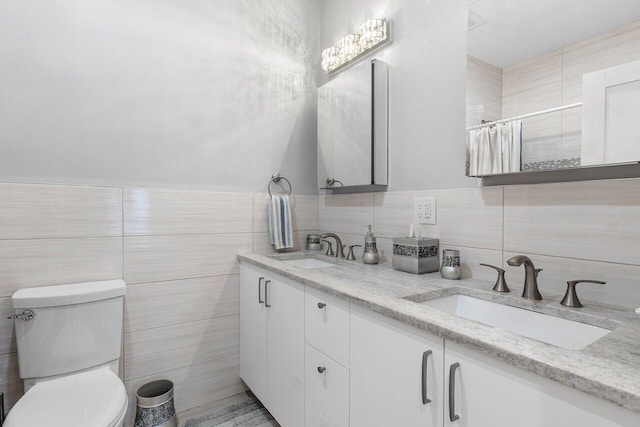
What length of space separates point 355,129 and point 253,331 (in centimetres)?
124

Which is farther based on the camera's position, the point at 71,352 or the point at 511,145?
the point at 71,352

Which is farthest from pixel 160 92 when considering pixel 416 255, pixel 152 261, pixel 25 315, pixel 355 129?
pixel 416 255

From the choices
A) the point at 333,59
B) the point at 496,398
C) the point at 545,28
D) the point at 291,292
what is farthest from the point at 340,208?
the point at 496,398

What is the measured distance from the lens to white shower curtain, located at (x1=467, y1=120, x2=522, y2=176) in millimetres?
1112

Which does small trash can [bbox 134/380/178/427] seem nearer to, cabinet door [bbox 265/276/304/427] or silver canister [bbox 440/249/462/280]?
cabinet door [bbox 265/276/304/427]

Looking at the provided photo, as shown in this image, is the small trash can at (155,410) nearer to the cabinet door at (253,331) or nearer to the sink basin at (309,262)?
the cabinet door at (253,331)

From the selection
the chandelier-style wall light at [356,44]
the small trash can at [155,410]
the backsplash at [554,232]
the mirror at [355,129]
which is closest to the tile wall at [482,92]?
the backsplash at [554,232]

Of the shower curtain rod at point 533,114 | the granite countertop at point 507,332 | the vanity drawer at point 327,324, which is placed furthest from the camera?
the vanity drawer at point 327,324

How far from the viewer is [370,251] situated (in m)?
1.66

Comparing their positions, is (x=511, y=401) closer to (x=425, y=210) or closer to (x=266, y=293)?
(x=425, y=210)

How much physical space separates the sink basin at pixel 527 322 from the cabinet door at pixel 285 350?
1.82 feet

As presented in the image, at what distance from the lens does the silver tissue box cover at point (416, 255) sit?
136 centimetres

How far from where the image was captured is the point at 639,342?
0.67 meters

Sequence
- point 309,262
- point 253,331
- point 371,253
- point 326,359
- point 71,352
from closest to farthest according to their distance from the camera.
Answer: point 326,359
point 71,352
point 371,253
point 253,331
point 309,262
